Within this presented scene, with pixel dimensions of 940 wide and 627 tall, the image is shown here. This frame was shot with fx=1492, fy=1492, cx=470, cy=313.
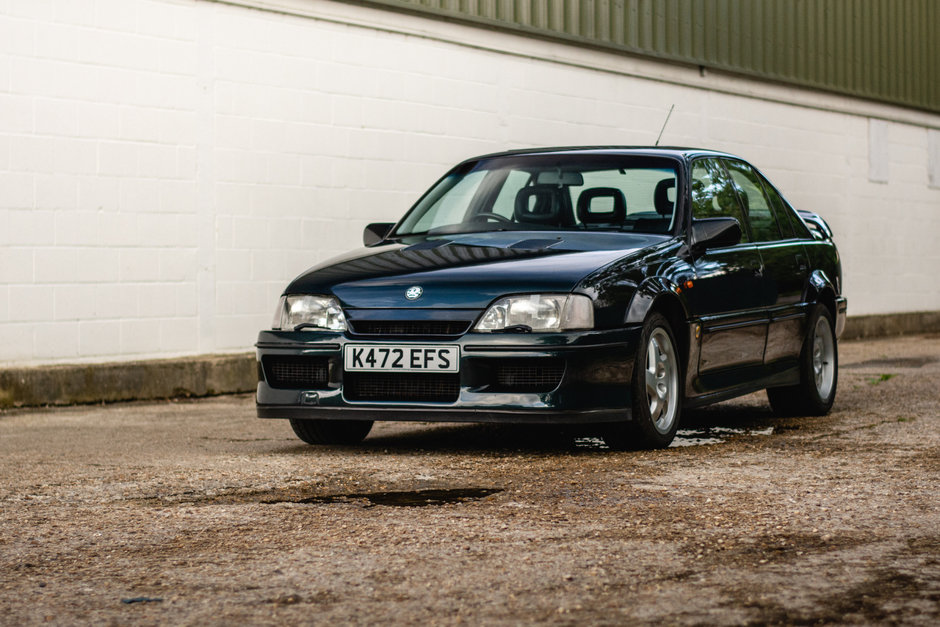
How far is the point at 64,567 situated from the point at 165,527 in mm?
621

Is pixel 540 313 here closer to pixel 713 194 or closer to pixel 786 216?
pixel 713 194

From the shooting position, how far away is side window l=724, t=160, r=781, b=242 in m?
8.01

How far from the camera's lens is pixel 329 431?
712 cm

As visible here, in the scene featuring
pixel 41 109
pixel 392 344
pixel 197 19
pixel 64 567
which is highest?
pixel 197 19

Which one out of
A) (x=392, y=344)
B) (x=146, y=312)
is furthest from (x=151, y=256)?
(x=392, y=344)

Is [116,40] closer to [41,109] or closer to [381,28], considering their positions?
[41,109]

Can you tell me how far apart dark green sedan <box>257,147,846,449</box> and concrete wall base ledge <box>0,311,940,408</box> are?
2.88 meters

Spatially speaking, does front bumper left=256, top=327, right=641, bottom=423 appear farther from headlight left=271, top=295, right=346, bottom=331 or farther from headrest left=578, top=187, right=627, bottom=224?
headrest left=578, top=187, right=627, bottom=224

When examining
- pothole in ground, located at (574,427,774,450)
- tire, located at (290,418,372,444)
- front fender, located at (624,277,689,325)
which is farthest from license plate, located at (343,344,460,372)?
pothole in ground, located at (574,427,774,450)

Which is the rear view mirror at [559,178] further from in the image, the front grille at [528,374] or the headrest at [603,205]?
the front grille at [528,374]

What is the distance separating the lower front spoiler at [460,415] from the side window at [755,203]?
6.55ft

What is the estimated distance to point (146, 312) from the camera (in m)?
10.3

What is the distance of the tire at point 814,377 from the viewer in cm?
834

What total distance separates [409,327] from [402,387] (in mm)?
263
